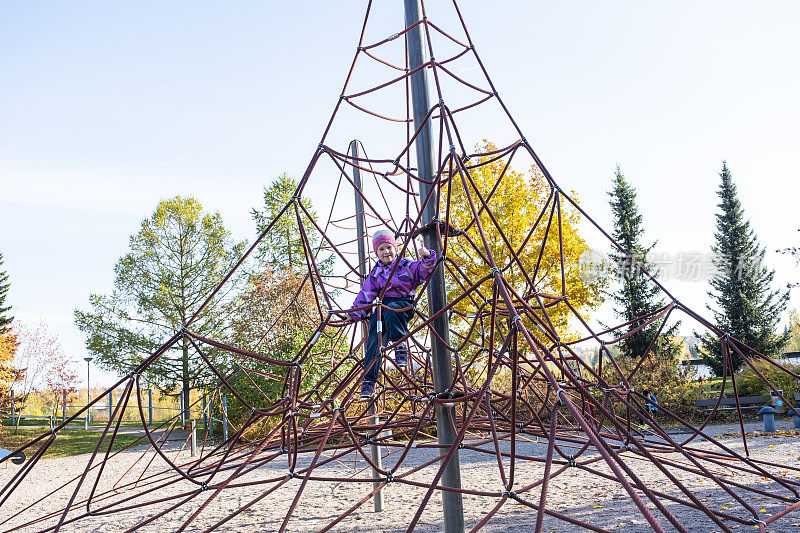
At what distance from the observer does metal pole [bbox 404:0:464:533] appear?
133 inches

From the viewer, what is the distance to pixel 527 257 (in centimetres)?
1318

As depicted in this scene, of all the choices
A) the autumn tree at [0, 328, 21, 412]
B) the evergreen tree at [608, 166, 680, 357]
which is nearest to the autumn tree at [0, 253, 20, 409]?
the autumn tree at [0, 328, 21, 412]

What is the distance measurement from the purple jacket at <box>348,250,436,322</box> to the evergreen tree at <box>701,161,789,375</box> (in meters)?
20.3

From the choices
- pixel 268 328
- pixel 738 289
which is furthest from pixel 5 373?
pixel 738 289

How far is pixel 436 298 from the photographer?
3.61 metres

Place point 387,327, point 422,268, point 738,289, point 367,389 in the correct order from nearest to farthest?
point 422,268
point 367,389
point 387,327
point 738,289

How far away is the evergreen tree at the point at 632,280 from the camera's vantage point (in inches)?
788

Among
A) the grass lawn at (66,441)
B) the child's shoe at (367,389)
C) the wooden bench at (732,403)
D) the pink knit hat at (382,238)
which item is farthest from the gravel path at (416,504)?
the grass lawn at (66,441)

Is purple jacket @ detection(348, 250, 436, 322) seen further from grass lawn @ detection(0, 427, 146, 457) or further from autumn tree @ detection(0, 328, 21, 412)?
autumn tree @ detection(0, 328, 21, 412)

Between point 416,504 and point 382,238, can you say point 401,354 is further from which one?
point 416,504

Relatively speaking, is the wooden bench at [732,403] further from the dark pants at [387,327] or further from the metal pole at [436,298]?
the metal pole at [436,298]

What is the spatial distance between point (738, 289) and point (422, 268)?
2195 cm

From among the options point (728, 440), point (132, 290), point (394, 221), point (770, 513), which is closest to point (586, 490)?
point (770, 513)

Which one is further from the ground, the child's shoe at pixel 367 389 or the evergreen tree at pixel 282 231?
the evergreen tree at pixel 282 231
